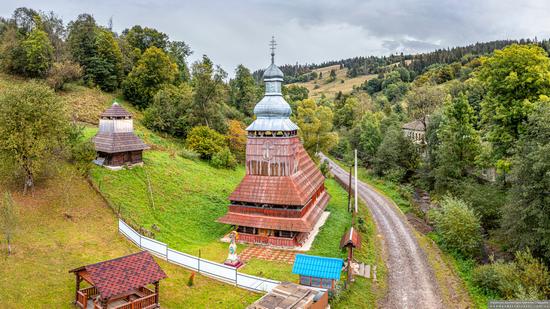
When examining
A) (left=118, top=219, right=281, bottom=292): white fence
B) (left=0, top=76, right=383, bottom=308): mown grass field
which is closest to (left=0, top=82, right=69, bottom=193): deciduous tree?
(left=0, top=76, right=383, bottom=308): mown grass field

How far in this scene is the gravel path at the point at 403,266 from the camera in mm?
20625

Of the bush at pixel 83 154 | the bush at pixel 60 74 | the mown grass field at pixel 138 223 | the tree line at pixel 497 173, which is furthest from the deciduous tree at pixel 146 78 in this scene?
the tree line at pixel 497 173

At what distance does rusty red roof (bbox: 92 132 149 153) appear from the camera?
106 feet

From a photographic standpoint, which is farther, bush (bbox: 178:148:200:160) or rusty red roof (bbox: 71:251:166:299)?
bush (bbox: 178:148:200:160)

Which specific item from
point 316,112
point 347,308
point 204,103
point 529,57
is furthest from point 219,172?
point 529,57

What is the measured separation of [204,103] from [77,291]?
37176mm

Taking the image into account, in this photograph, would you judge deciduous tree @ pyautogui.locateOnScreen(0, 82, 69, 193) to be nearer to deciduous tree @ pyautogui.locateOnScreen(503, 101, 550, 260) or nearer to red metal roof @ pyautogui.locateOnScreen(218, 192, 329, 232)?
red metal roof @ pyautogui.locateOnScreen(218, 192, 329, 232)

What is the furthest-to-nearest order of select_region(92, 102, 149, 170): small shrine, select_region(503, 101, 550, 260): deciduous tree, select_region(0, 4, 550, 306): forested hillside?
select_region(92, 102, 149, 170): small shrine < select_region(0, 4, 550, 306): forested hillside < select_region(503, 101, 550, 260): deciduous tree

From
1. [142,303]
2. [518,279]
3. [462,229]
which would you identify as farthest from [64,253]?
[462,229]

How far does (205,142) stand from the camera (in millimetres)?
46562

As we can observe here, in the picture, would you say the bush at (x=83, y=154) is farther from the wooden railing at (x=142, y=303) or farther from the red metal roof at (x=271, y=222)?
the wooden railing at (x=142, y=303)

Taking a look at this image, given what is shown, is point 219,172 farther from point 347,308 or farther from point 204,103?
point 347,308

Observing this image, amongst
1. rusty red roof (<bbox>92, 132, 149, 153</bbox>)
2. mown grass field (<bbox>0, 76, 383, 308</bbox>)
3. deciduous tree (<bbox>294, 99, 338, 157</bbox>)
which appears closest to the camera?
mown grass field (<bbox>0, 76, 383, 308</bbox>)

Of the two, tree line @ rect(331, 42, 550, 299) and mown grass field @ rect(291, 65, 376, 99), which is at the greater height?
mown grass field @ rect(291, 65, 376, 99)
